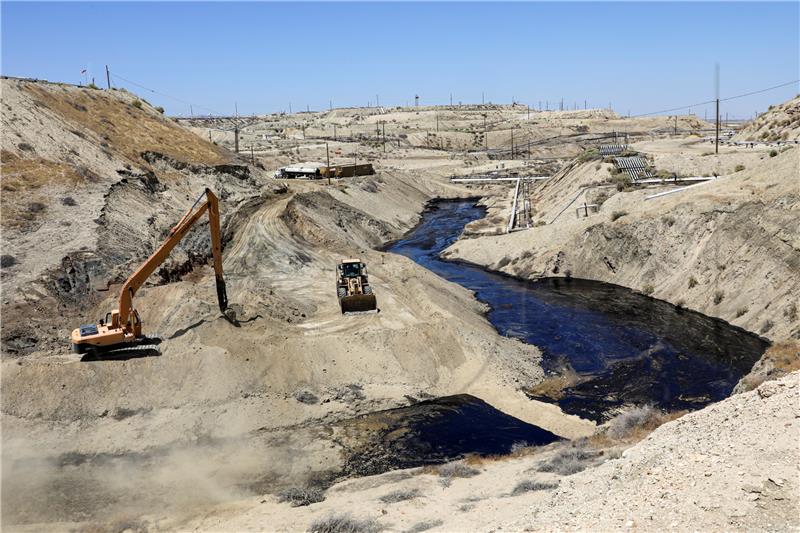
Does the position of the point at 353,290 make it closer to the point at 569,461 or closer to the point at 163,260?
the point at 163,260

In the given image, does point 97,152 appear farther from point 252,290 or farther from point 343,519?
point 343,519

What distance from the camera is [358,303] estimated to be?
35719 mm

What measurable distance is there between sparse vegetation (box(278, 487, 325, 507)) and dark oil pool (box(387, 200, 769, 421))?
13.5 metres

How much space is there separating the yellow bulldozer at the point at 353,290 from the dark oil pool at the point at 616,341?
382 inches

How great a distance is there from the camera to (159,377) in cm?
2822

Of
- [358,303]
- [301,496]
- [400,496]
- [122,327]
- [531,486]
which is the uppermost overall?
[122,327]

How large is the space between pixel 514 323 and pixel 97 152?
36.9 meters

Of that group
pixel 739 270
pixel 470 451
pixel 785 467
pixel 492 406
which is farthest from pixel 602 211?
pixel 785 467

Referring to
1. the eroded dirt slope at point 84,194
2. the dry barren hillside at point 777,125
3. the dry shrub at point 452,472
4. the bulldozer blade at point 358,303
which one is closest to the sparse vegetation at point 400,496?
the dry shrub at point 452,472

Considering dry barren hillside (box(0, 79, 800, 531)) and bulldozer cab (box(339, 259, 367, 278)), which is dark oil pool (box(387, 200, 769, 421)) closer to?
dry barren hillside (box(0, 79, 800, 531))

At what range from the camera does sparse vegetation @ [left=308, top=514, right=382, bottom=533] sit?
17.8m

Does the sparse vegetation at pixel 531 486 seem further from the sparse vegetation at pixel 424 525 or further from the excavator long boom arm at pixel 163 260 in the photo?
the excavator long boom arm at pixel 163 260

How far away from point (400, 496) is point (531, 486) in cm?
410

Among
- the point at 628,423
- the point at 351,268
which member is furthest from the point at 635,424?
the point at 351,268
